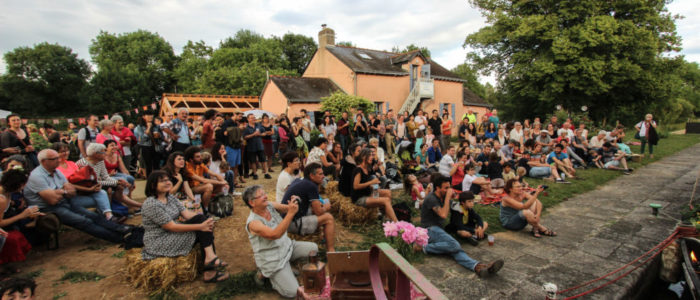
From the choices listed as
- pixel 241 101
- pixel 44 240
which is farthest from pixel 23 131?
pixel 241 101

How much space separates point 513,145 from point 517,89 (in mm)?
15674

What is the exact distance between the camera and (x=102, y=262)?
4188mm

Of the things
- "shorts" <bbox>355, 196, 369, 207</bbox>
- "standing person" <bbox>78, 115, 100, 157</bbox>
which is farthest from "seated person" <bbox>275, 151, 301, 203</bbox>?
"standing person" <bbox>78, 115, 100, 157</bbox>

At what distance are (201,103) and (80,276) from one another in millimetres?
18405

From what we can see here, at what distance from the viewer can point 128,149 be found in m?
7.70

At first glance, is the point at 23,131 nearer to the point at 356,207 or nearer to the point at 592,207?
the point at 356,207

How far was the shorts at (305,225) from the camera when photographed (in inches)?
167

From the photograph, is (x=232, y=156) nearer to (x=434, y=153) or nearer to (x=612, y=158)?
(x=434, y=153)

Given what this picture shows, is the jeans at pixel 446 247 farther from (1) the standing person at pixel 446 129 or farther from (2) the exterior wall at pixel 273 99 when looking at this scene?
(2) the exterior wall at pixel 273 99

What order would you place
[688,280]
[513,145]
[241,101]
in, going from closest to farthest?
[688,280], [513,145], [241,101]

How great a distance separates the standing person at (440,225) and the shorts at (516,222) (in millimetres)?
1604

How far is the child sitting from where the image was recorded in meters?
6.67

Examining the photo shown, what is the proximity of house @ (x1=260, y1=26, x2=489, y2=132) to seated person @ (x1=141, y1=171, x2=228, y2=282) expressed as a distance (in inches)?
642

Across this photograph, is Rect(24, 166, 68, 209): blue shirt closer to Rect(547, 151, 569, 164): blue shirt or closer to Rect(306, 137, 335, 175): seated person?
Rect(306, 137, 335, 175): seated person
